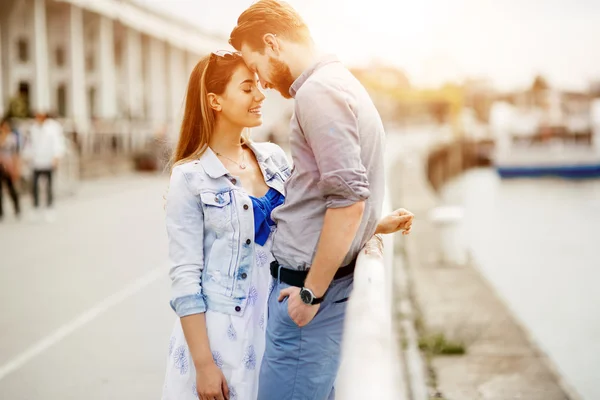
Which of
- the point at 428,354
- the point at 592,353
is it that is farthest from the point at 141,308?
the point at 592,353

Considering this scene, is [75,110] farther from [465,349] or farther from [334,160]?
[334,160]

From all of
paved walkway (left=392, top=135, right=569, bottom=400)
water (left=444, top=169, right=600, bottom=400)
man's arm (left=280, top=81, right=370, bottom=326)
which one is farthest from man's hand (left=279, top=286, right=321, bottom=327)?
water (left=444, top=169, right=600, bottom=400)

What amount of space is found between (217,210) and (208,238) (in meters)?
0.11

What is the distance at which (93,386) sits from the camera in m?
4.78

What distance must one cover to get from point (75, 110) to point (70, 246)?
57.1ft

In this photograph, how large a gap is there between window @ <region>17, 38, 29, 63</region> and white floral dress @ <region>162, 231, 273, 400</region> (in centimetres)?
2596

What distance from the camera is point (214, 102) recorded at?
253cm

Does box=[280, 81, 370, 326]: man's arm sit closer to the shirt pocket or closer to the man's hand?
the man's hand

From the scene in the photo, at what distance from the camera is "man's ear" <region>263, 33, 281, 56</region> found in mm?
2162

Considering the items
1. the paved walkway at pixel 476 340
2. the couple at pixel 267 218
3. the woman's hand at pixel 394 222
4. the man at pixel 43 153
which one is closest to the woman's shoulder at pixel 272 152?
the couple at pixel 267 218

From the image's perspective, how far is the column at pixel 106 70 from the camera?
2909 centimetres

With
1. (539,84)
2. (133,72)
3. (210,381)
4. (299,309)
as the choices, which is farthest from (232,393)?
(539,84)

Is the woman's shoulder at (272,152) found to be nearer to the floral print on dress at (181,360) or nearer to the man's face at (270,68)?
the man's face at (270,68)

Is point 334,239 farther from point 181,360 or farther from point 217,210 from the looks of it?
point 181,360
